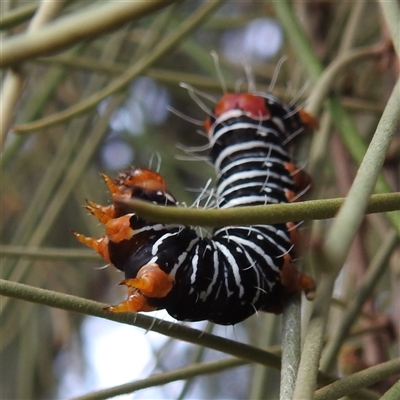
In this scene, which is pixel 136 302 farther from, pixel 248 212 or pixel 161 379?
pixel 248 212

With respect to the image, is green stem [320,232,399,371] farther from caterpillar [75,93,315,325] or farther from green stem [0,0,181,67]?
green stem [0,0,181,67]

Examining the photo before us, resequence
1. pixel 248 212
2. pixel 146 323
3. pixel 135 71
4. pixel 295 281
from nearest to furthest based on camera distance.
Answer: pixel 248 212, pixel 146 323, pixel 295 281, pixel 135 71

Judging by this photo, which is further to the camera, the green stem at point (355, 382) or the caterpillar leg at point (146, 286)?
the caterpillar leg at point (146, 286)

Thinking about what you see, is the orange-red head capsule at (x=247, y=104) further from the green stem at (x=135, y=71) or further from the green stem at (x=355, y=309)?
the green stem at (x=355, y=309)

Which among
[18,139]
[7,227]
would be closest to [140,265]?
[18,139]

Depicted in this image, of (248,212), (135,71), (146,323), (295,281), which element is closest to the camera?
(248,212)

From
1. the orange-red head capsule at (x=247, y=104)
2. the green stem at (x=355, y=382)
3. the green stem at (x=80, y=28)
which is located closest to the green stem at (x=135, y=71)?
the orange-red head capsule at (x=247, y=104)

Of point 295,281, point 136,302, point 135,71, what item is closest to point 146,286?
point 136,302

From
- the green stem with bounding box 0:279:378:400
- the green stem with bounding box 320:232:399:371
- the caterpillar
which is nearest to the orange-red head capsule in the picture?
the caterpillar
